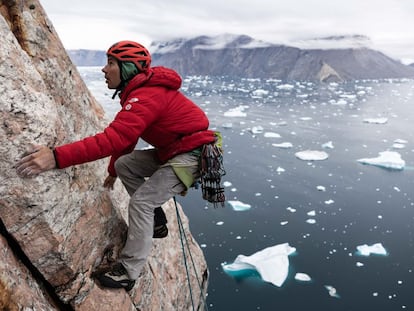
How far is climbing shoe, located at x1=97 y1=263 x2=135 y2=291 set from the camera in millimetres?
2988

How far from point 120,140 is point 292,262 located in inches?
415

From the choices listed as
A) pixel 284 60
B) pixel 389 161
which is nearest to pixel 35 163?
pixel 389 161

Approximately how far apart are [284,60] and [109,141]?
16043 centimetres

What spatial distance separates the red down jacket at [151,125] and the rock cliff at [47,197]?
13.2 inches

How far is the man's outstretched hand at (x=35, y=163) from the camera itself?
2.29m

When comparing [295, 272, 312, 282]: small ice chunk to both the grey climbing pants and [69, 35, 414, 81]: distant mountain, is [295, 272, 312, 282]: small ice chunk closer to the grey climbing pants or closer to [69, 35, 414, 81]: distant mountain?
the grey climbing pants

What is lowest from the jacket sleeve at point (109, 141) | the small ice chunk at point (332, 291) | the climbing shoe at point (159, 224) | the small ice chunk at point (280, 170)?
the small ice chunk at point (280, 170)

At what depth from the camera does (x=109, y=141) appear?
228 cm

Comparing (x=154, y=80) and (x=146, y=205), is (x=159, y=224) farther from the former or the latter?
(x=154, y=80)

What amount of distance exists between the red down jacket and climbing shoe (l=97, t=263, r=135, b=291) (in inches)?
41.2

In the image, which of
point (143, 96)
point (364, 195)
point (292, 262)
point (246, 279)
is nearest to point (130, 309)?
point (143, 96)

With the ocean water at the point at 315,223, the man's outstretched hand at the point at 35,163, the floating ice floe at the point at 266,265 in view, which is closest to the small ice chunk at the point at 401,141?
the ocean water at the point at 315,223

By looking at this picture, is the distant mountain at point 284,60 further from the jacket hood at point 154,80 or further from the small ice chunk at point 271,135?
the jacket hood at point 154,80

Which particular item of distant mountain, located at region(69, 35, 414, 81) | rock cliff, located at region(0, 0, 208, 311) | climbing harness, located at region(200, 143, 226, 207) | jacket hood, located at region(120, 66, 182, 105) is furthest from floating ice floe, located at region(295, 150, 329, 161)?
distant mountain, located at region(69, 35, 414, 81)
